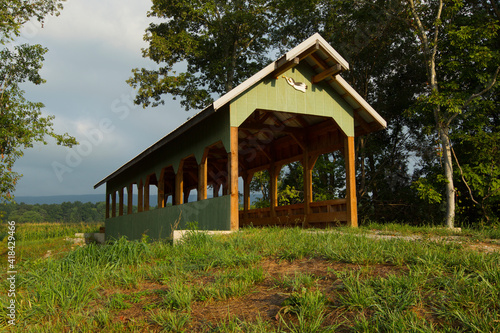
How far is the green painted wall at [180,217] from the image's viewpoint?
11.4 m

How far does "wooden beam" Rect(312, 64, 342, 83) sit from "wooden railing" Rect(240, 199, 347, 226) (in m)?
3.49

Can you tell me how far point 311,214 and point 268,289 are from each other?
934 centimetres

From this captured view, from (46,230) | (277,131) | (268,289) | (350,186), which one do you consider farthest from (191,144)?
(46,230)

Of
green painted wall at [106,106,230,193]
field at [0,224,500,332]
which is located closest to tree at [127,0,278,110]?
green painted wall at [106,106,230,193]

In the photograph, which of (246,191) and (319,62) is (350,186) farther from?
(246,191)

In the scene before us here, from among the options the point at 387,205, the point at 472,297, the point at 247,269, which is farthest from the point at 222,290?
the point at 387,205

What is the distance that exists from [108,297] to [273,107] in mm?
7522

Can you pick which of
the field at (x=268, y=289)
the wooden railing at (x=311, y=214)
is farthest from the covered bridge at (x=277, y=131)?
the field at (x=268, y=289)

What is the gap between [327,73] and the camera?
12.2 m

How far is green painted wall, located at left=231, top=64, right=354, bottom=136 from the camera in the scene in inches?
458

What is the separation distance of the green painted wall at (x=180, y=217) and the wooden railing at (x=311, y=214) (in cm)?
168

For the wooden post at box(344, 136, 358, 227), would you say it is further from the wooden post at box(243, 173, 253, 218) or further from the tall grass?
the tall grass

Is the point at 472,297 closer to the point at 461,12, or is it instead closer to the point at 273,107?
the point at 273,107

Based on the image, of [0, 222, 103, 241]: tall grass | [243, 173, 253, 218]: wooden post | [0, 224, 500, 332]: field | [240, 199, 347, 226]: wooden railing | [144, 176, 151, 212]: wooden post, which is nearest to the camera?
[0, 224, 500, 332]: field
